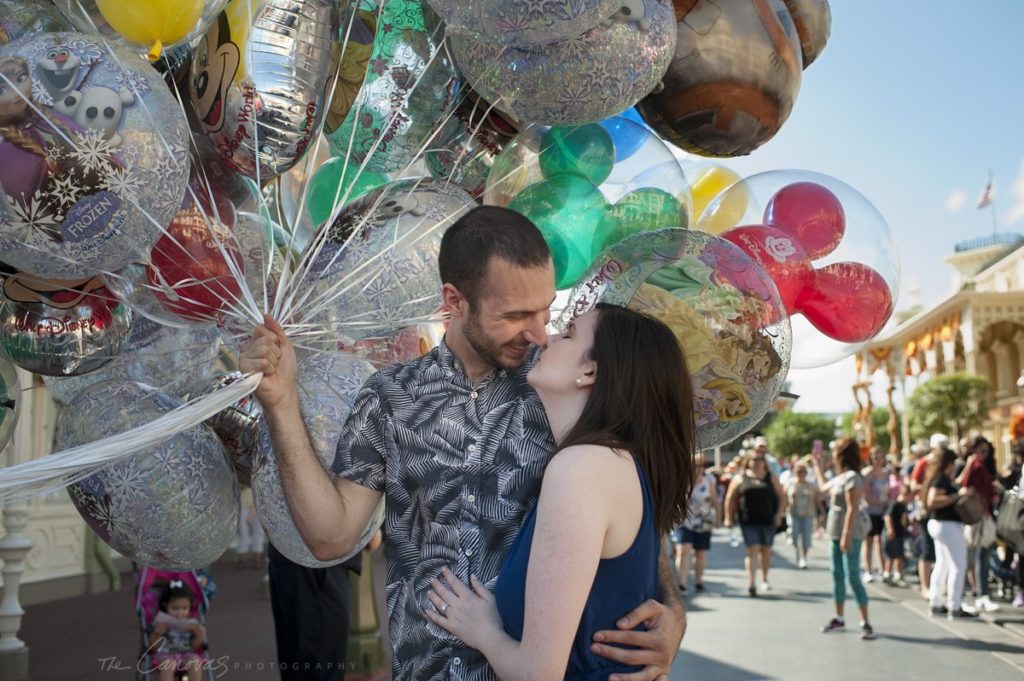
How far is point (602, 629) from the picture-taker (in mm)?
2053

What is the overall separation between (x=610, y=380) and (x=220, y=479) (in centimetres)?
144

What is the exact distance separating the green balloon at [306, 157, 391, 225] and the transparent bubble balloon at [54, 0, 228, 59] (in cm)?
90

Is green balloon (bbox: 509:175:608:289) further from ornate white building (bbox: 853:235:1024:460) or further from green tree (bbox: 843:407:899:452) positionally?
green tree (bbox: 843:407:899:452)

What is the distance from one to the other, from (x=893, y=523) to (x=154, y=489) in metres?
13.2

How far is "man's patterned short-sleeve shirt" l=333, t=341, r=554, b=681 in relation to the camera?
2.18 meters

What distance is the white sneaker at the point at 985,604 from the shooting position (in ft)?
34.8

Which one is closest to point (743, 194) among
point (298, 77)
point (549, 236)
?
point (549, 236)

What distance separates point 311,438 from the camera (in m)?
2.84

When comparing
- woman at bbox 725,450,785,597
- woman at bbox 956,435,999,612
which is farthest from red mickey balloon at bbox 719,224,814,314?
woman at bbox 725,450,785,597

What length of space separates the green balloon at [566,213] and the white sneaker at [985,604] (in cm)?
899

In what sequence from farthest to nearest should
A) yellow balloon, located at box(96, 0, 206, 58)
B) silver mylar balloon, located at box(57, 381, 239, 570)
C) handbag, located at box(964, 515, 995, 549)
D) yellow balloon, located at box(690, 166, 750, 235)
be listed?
1. handbag, located at box(964, 515, 995, 549)
2. yellow balloon, located at box(690, 166, 750, 235)
3. silver mylar balloon, located at box(57, 381, 239, 570)
4. yellow balloon, located at box(96, 0, 206, 58)

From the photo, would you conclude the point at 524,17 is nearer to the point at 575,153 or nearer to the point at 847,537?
the point at 575,153

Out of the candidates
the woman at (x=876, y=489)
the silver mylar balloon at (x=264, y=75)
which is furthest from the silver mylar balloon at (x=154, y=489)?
the woman at (x=876, y=489)

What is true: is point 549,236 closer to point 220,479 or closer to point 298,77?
point 298,77
